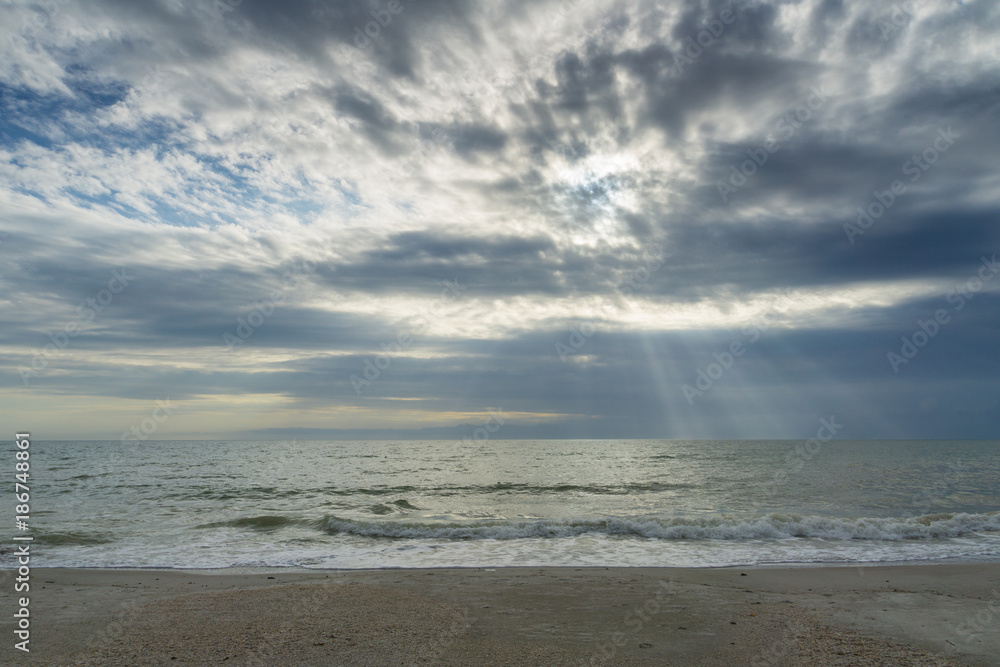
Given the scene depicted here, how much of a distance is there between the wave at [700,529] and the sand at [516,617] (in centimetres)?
505

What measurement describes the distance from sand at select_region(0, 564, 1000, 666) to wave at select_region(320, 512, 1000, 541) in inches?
199

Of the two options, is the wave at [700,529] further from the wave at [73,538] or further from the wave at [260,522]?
the wave at [73,538]

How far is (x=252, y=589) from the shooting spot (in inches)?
412

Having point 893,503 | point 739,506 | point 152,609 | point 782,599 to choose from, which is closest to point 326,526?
point 152,609

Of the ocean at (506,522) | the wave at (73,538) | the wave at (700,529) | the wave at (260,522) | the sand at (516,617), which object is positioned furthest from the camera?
the wave at (260,522)

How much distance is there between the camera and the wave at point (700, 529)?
1695 centimetres

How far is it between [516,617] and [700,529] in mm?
11333

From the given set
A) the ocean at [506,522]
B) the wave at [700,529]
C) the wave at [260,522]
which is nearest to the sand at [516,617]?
the ocean at [506,522]

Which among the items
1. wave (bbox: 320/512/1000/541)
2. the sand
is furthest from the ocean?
the sand

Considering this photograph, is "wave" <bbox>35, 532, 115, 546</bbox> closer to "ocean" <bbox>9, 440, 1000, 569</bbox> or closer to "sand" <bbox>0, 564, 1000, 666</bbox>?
"ocean" <bbox>9, 440, 1000, 569</bbox>

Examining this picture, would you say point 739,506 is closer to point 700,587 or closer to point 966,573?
point 966,573

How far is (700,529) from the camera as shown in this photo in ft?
56.4

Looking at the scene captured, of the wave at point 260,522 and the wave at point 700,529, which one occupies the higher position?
the wave at point 700,529

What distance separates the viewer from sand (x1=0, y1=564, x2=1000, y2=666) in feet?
22.2
